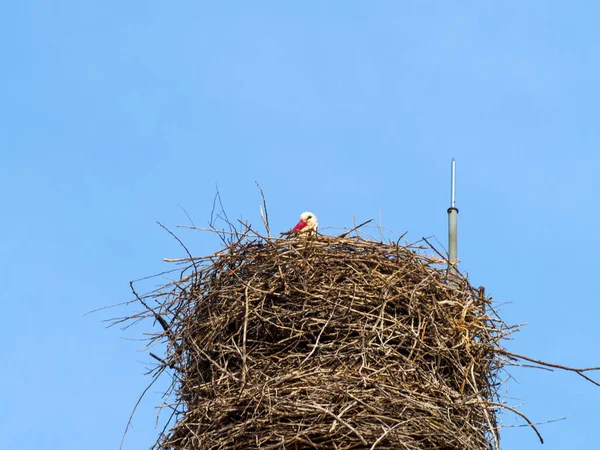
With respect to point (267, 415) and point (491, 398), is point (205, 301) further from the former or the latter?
point (491, 398)

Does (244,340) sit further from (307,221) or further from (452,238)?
(307,221)

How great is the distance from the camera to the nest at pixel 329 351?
8234 mm

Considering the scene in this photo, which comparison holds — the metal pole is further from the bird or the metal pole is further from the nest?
the bird

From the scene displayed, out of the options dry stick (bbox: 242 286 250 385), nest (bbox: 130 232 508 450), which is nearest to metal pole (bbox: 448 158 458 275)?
nest (bbox: 130 232 508 450)

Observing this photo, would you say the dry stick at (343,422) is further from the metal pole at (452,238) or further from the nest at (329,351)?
the metal pole at (452,238)

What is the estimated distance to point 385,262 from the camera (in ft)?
30.7

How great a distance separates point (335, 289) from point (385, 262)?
0.54m

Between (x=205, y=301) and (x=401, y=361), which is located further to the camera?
(x=205, y=301)

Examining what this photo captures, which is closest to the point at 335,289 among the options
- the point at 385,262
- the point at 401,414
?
the point at 385,262

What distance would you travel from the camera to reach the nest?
8.23m

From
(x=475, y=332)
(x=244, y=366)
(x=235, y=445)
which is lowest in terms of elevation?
(x=235, y=445)

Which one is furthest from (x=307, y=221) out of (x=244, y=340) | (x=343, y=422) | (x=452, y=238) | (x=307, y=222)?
(x=343, y=422)

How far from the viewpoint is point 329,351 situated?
8.72 meters

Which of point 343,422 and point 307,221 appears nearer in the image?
point 343,422
